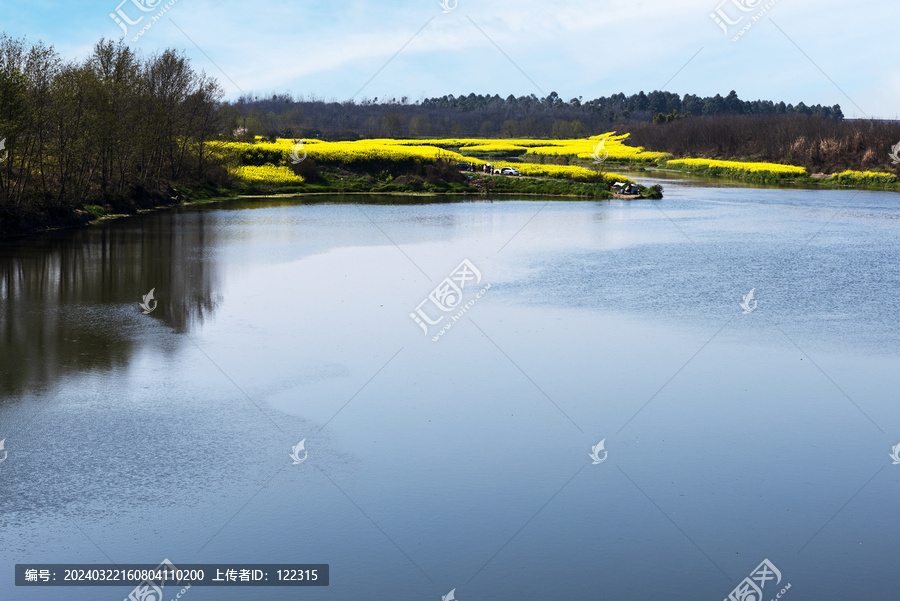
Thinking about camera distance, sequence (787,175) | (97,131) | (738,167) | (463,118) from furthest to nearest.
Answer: (463,118) < (738,167) < (787,175) < (97,131)

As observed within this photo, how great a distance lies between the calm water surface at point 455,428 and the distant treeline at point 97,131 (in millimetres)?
6281

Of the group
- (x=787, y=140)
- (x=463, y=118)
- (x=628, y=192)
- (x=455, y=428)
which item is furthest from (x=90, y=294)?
(x=463, y=118)

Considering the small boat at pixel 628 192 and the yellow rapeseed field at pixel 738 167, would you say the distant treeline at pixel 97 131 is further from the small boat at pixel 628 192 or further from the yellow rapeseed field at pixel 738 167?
the yellow rapeseed field at pixel 738 167

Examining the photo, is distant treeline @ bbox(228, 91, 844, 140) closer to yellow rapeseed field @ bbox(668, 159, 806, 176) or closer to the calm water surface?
yellow rapeseed field @ bbox(668, 159, 806, 176)

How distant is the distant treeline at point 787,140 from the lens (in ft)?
255

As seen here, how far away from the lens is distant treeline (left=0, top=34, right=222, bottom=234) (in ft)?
83.4

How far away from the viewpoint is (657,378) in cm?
1205

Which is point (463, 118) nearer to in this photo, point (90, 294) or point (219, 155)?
point (219, 155)

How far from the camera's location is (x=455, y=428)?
32.2 feet

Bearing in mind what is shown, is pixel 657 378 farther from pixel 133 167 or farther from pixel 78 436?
pixel 133 167

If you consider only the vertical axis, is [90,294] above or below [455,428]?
above

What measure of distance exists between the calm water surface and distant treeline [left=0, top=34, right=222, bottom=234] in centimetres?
628

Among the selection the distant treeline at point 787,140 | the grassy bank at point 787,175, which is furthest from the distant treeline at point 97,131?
the distant treeline at point 787,140

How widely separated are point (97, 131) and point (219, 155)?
19108mm
